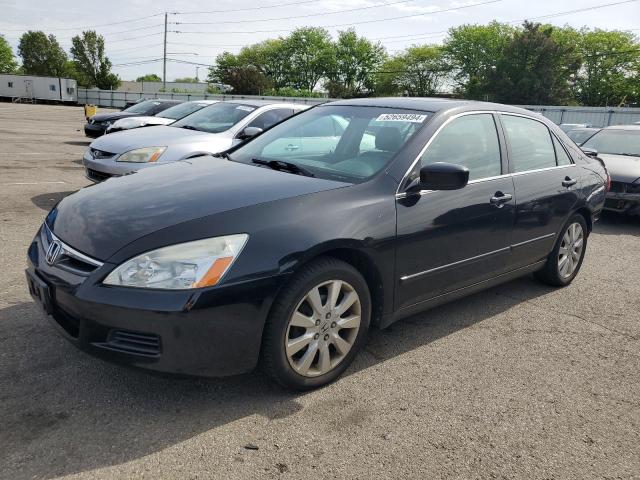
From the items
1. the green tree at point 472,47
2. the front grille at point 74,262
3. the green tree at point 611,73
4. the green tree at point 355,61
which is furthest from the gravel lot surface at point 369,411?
the green tree at point 355,61

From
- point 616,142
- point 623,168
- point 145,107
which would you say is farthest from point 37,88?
point 623,168

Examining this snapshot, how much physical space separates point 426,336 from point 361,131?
1.50m

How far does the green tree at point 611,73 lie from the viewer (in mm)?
74375

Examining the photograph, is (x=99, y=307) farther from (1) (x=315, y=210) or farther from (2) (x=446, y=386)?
(2) (x=446, y=386)

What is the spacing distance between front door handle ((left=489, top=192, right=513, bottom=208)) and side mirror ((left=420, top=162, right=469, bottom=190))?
26.5 inches

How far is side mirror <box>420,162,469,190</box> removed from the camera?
123 inches

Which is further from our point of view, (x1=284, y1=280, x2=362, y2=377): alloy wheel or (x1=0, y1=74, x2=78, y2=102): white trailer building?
(x1=0, y1=74, x2=78, y2=102): white trailer building

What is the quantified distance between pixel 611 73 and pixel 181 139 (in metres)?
83.6

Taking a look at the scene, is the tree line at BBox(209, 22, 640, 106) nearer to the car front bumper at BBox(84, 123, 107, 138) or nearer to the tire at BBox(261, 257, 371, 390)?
the car front bumper at BBox(84, 123, 107, 138)

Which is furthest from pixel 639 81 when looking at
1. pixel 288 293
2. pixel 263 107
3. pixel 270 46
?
pixel 288 293

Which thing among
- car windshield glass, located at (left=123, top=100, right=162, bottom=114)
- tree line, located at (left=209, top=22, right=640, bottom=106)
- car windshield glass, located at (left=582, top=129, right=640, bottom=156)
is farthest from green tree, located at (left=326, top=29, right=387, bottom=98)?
car windshield glass, located at (left=582, top=129, right=640, bottom=156)

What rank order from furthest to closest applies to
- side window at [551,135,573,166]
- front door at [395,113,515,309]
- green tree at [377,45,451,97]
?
1. green tree at [377,45,451,97]
2. side window at [551,135,573,166]
3. front door at [395,113,515,309]

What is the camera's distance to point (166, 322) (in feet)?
7.80

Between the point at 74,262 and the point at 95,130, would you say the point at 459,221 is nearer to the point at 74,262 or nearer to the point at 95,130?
the point at 74,262
